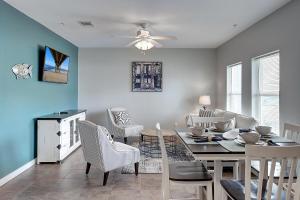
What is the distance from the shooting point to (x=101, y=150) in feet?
11.2

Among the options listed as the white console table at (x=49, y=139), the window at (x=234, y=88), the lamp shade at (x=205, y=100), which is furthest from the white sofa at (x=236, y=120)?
the white console table at (x=49, y=139)

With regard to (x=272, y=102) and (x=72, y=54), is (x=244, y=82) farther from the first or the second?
(x=72, y=54)

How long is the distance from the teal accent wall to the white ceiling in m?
0.23

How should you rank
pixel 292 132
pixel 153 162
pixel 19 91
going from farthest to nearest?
pixel 153 162, pixel 19 91, pixel 292 132

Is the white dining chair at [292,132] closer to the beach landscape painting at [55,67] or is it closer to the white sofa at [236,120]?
the white sofa at [236,120]

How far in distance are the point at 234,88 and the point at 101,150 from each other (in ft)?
12.8

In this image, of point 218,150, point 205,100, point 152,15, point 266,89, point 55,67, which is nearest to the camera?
point 218,150

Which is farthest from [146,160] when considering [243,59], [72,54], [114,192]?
[72,54]

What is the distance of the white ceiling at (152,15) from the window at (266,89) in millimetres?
752

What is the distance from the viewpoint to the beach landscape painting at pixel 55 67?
4691 mm

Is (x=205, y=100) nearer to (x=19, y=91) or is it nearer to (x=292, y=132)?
(x=292, y=132)

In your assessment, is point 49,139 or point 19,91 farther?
point 49,139

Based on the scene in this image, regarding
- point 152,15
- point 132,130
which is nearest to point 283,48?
point 152,15

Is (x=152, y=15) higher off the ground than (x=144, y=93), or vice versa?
(x=152, y=15)
